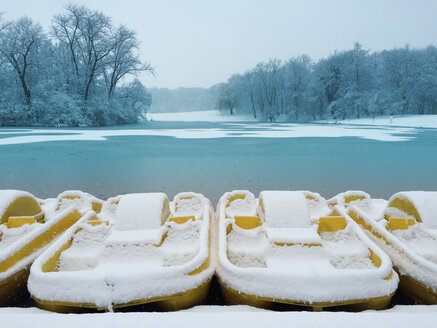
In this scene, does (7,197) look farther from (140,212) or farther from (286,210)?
(286,210)

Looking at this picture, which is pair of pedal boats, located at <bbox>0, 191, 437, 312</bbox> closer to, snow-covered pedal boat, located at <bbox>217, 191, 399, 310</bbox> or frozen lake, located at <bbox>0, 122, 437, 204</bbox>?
snow-covered pedal boat, located at <bbox>217, 191, 399, 310</bbox>

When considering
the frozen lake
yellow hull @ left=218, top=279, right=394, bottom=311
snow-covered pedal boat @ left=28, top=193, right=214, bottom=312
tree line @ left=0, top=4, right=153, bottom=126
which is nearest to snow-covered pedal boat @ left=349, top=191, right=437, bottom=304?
yellow hull @ left=218, top=279, right=394, bottom=311

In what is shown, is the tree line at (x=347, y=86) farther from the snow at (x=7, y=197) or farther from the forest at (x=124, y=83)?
the snow at (x=7, y=197)

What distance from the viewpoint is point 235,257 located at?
2.79m

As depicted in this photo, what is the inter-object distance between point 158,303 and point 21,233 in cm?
201

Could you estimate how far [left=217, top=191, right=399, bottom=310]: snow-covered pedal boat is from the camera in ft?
6.93

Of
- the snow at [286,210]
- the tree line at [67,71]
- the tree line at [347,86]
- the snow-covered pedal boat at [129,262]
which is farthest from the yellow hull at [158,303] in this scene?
the tree line at [347,86]

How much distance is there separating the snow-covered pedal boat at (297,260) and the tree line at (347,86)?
33142 mm

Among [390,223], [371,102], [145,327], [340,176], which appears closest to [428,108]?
[371,102]

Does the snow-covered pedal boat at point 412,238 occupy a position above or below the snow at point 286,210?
below

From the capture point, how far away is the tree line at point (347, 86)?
32.4 meters

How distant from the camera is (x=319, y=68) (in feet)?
126

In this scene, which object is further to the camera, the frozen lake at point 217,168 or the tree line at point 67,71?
the tree line at point 67,71

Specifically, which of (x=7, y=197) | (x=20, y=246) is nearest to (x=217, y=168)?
(x=7, y=197)
